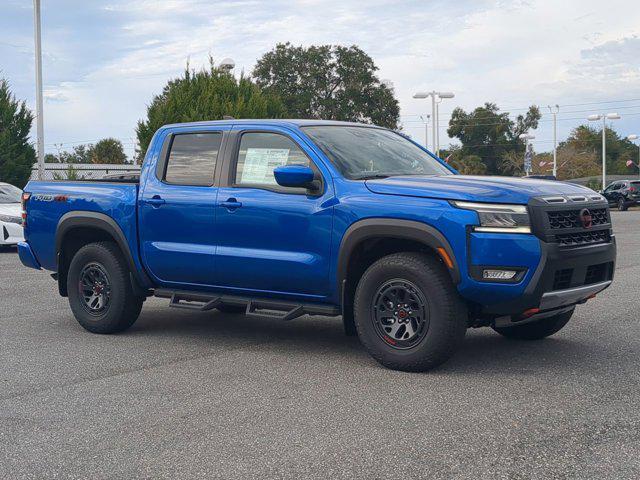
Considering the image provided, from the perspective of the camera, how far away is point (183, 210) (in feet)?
24.3

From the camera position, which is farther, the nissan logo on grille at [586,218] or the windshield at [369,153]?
the windshield at [369,153]

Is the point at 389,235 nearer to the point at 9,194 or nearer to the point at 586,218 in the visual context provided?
the point at 586,218

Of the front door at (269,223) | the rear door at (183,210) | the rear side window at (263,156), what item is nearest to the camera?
the front door at (269,223)

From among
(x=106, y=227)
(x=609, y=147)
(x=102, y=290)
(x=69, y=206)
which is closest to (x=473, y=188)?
(x=106, y=227)

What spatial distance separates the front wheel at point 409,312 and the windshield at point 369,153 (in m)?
0.89

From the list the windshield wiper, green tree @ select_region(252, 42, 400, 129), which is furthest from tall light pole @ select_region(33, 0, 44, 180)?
green tree @ select_region(252, 42, 400, 129)

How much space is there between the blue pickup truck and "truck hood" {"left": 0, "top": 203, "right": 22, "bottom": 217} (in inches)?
369

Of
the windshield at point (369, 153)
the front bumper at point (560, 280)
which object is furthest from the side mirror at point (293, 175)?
the front bumper at point (560, 280)

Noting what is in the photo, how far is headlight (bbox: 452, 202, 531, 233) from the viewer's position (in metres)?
5.85

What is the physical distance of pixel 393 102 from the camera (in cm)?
6569

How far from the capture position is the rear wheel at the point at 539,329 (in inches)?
288

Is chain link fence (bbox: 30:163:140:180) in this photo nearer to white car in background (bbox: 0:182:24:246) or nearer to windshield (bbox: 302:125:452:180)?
white car in background (bbox: 0:182:24:246)

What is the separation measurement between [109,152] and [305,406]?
9206 cm

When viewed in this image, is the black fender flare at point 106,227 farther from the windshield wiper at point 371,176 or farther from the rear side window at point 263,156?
the windshield wiper at point 371,176
